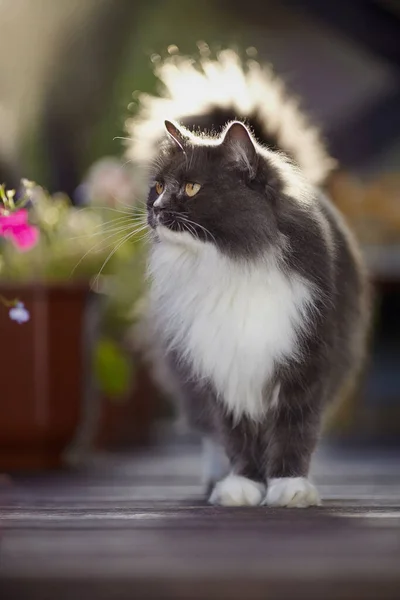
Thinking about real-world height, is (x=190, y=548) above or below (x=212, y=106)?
below

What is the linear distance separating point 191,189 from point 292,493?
0.48m

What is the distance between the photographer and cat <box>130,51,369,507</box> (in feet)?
4.56

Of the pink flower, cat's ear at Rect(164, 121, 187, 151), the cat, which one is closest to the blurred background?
the pink flower

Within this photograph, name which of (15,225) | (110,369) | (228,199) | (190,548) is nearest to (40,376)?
(110,369)

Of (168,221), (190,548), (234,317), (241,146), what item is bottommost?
(190,548)

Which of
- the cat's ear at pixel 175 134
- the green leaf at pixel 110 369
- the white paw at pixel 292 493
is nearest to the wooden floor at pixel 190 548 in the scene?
the white paw at pixel 292 493

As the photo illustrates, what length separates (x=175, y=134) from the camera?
4.80ft

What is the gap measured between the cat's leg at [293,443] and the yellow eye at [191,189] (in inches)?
12.9

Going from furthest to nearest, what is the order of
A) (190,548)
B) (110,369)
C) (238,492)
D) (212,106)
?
(110,369) < (212,106) < (238,492) < (190,548)

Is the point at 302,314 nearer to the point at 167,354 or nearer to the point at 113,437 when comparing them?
the point at 167,354

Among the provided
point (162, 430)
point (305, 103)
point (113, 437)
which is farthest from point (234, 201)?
point (305, 103)

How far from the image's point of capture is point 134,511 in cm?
139

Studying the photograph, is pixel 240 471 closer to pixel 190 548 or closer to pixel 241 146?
pixel 190 548

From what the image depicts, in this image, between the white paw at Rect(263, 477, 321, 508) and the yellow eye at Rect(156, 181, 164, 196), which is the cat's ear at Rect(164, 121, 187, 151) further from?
the white paw at Rect(263, 477, 321, 508)
